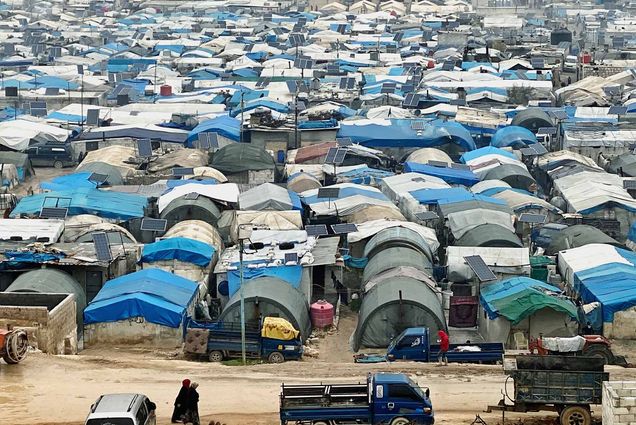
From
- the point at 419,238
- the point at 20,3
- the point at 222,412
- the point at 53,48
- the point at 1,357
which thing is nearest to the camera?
the point at 222,412

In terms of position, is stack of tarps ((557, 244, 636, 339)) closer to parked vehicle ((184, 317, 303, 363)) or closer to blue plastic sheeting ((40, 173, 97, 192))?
parked vehicle ((184, 317, 303, 363))

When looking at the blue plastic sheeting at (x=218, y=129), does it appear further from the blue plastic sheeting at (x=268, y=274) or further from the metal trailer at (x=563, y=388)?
the metal trailer at (x=563, y=388)

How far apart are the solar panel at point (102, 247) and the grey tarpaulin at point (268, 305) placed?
2.36 meters

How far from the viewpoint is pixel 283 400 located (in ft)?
Answer: 43.4

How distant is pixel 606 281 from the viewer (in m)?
19.8

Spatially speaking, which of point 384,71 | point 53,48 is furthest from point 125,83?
point 53,48

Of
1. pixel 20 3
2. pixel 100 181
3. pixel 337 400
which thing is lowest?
pixel 20 3

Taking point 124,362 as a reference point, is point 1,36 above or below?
below

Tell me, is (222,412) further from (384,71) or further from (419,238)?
(384,71)

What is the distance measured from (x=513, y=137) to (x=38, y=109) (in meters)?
15.4

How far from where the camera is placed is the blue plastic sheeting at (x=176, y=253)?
21.3 meters

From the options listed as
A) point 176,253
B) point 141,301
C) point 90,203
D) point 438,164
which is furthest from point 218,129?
point 141,301

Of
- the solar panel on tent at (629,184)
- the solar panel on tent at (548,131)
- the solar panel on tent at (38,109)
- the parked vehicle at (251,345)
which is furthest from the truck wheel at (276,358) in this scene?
the solar panel on tent at (38,109)

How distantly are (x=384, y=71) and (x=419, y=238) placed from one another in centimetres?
3083
